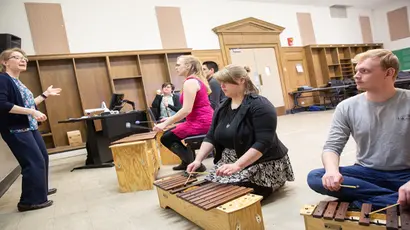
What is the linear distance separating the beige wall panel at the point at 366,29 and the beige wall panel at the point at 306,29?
273cm

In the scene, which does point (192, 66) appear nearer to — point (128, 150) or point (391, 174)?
point (128, 150)

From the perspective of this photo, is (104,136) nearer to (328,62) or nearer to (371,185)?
(371,185)

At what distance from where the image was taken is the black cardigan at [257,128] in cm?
174

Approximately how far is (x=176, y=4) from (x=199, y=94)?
17.4 feet

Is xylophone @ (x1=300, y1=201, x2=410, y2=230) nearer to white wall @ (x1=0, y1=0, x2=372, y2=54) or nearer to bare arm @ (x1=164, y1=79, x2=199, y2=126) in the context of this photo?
bare arm @ (x1=164, y1=79, x2=199, y2=126)

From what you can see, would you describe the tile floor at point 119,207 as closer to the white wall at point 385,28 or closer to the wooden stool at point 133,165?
the wooden stool at point 133,165

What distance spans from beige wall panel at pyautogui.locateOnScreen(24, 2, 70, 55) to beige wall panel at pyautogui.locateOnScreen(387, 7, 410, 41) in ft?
36.8

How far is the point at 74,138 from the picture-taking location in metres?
5.76

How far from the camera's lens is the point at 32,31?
223 inches

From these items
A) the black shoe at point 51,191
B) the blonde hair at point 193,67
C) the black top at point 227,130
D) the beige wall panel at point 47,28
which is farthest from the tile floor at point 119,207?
the beige wall panel at point 47,28

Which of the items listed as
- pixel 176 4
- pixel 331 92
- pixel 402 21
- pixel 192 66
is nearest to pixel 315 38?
pixel 331 92

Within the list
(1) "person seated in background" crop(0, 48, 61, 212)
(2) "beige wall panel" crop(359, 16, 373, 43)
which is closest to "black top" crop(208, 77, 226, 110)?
(1) "person seated in background" crop(0, 48, 61, 212)

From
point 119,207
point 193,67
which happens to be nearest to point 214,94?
point 193,67

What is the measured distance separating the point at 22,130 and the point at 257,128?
6.50 feet
